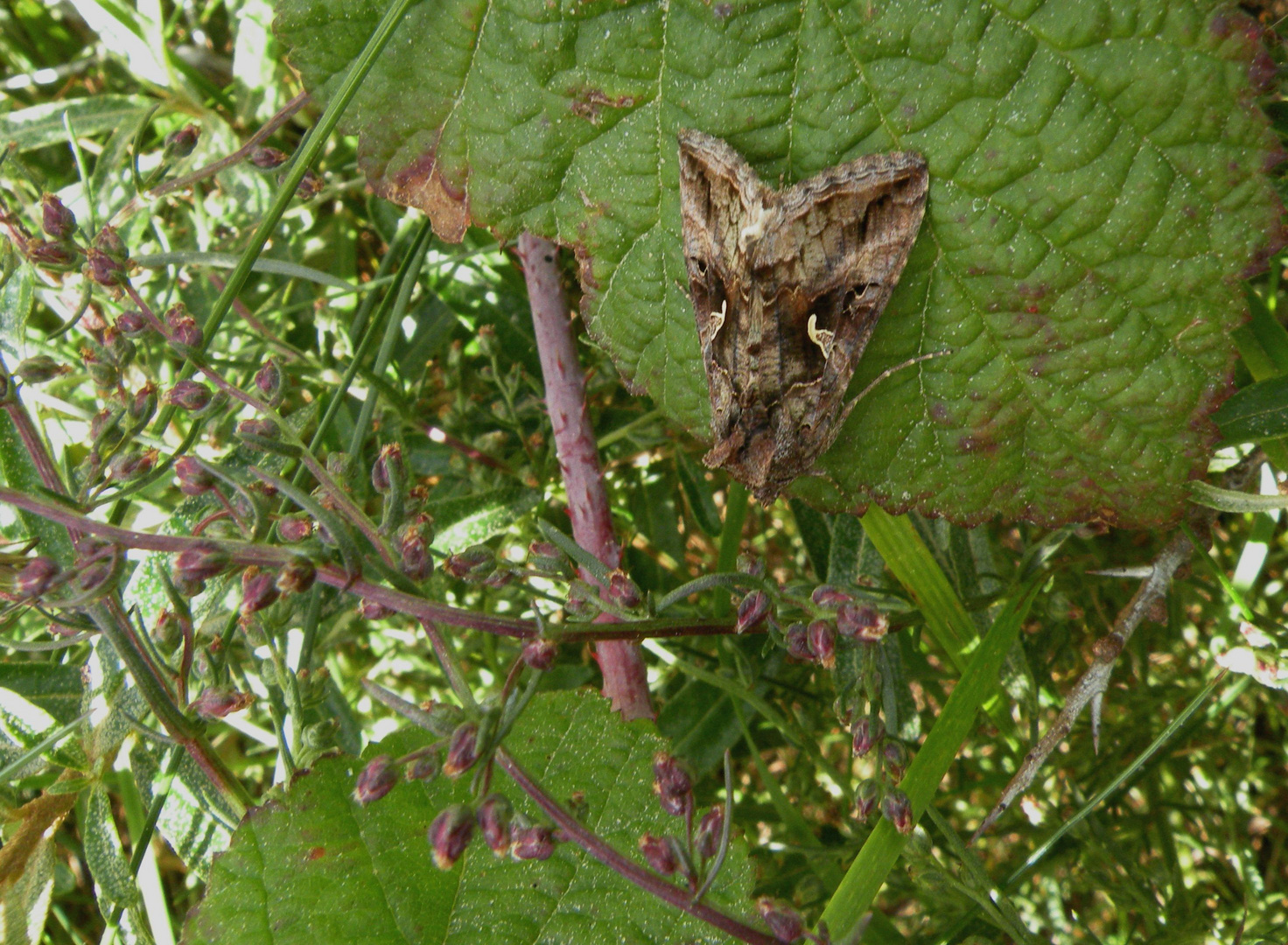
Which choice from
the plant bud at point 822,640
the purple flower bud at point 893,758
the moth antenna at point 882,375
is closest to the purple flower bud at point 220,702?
the plant bud at point 822,640

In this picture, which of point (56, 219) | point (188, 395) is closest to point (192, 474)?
point (188, 395)

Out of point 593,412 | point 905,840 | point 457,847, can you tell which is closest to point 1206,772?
point 905,840

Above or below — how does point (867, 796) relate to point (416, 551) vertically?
below

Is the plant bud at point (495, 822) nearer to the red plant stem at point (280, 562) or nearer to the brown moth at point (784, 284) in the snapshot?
the red plant stem at point (280, 562)

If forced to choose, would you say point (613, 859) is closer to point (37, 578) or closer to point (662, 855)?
point (662, 855)

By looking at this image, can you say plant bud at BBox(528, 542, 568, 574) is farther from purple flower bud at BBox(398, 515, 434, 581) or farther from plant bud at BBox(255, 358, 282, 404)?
plant bud at BBox(255, 358, 282, 404)

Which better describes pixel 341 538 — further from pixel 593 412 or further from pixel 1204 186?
pixel 1204 186
